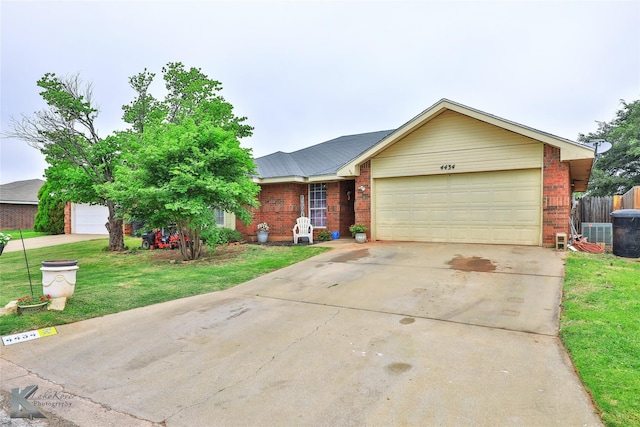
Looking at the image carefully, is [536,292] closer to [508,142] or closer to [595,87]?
[508,142]

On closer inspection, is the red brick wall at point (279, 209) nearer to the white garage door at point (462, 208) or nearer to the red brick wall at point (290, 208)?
the red brick wall at point (290, 208)

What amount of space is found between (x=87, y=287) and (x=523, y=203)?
11097mm

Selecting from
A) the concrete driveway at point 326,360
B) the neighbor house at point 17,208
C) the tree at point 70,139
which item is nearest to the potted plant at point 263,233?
the tree at point 70,139

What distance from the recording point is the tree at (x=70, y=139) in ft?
35.6

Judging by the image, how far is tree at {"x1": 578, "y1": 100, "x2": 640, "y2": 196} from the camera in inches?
889

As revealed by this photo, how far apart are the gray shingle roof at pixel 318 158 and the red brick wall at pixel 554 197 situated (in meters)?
6.41

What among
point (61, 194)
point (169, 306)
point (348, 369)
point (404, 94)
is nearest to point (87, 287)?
point (169, 306)

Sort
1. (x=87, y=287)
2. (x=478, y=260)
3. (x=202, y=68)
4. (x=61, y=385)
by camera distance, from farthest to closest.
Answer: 1. (x=202, y=68)
2. (x=478, y=260)
3. (x=87, y=287)
4. (x=61, y=385)

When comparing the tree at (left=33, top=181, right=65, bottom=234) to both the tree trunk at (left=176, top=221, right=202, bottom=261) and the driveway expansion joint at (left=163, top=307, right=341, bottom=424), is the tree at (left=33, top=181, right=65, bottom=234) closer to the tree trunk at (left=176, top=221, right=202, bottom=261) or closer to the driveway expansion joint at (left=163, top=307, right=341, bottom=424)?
the tree trunk at (left=176, top=221, right=202, bottom=261)

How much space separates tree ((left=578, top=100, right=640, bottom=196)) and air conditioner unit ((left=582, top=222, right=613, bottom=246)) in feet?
51.2

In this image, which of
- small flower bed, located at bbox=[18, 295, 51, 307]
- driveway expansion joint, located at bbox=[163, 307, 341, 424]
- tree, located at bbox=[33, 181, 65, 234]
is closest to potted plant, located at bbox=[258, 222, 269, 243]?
small flower bed, located at bbox=[18, 295, 51, 307]

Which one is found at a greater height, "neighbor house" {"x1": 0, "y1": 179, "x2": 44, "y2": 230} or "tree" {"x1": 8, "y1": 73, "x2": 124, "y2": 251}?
"tree" {"x1": 8, "y1": 73, "x2": 124, "y2": 251}

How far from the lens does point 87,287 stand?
6855 mm

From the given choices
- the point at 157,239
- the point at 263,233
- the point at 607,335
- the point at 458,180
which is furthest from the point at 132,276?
the point at 458,180
